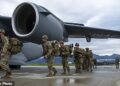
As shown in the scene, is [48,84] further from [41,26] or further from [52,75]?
[41,26]

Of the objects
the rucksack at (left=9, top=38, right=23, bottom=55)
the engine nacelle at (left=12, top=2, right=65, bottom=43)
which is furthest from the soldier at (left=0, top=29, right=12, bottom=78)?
the engine nacelle at (left=12, top=2, right=65, bottom=43)

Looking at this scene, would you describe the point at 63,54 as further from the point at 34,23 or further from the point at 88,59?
the point at 88,59

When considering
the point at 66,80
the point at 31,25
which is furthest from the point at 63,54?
the point at 66,80

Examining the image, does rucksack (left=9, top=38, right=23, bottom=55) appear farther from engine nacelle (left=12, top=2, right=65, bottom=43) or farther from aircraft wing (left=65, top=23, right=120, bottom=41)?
aircraft wing (left=65, top=23, right=120, bottom=41)

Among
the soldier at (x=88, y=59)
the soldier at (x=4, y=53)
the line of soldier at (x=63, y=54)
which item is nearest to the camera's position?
the soldier at (x=4, y=53)

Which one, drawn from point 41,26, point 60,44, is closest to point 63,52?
point 60,44

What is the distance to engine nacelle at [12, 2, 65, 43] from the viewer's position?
54.1 feet

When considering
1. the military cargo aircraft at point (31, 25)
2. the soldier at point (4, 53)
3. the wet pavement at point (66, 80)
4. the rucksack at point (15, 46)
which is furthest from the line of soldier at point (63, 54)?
the soldier at point (4, 53)

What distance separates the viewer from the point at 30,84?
30.8 ft

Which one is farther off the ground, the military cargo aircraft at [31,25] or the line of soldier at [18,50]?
the military cargo aircraft at [31,25]

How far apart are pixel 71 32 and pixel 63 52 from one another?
616cm

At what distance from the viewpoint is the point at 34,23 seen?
679 inches

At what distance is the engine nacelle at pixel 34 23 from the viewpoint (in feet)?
54.1

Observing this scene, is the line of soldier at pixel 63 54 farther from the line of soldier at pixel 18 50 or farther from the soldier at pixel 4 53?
the soldier at pixel 4 53
